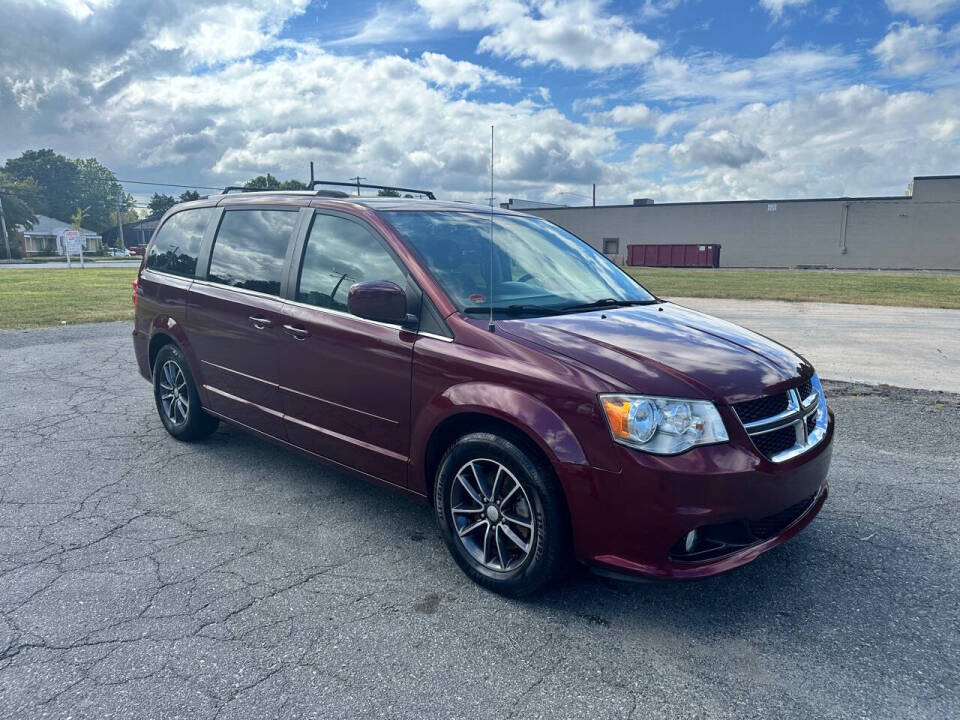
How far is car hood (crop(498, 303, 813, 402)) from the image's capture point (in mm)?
2787

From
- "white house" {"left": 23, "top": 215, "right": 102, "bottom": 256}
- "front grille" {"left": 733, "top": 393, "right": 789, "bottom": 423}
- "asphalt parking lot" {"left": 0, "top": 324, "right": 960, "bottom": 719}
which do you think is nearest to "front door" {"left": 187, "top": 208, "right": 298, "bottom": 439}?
"asphalt parking lot" {"left": 0, "top": 324, "right": 960, "bottom": 719}

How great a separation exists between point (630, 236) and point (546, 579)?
59380 millimetres

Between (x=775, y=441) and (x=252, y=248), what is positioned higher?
(x=252, y=248)

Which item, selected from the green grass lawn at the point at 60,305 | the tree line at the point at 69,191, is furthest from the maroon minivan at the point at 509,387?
the tree line at the point at 69,191

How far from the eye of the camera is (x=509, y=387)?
294 cm

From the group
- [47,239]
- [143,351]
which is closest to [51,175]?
[47,239]

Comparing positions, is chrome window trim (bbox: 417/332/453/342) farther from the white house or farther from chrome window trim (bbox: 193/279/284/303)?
the white house

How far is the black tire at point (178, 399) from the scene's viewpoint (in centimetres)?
Result: 504

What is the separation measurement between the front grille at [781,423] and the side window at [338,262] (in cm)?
176

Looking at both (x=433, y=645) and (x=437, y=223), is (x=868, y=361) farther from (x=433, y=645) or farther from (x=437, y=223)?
(x=433, y=645)

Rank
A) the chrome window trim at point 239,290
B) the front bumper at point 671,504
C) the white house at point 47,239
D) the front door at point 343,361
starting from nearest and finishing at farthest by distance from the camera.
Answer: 1. the front bumper at point 671,504
2. the front door at point 343,361
3. the chrome window trim at point 239,290
4. the white house at point 47,239

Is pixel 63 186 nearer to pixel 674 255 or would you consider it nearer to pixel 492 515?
pixel 674 255

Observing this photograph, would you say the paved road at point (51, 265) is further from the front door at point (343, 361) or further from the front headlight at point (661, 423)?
the front headlight at point (661, 423)

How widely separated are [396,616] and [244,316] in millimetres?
2253
